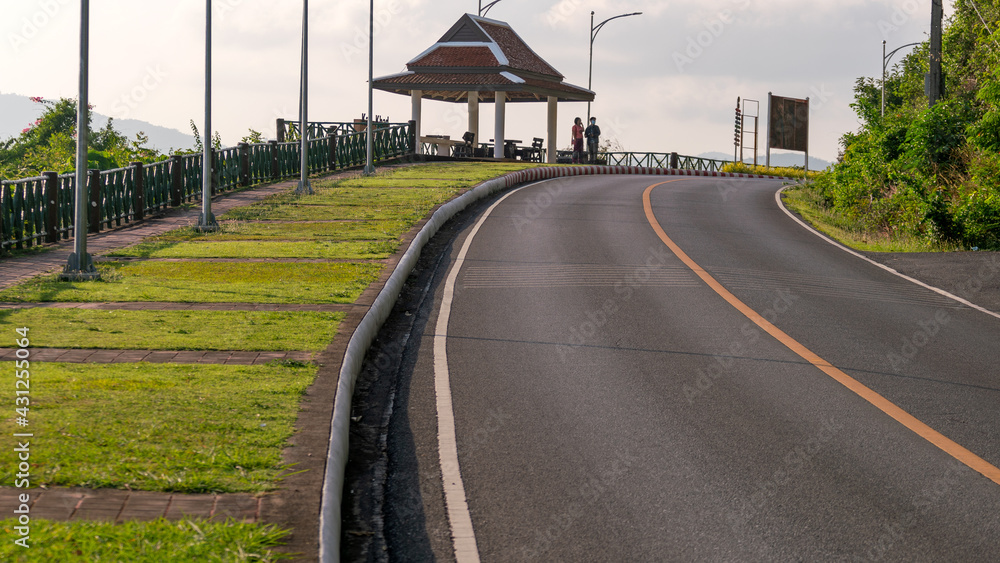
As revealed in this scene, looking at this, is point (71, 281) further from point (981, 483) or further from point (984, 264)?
point (984, 264)

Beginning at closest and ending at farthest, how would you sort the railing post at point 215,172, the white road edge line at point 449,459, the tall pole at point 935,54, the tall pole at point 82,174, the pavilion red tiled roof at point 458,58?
1. the white road edge line at point 449,459
2. the tall pole at point 82,174
3. the tall pole at point 935,54
4. the railing post at point 215,172
5. the pavilion red tiled roof at point 458,58

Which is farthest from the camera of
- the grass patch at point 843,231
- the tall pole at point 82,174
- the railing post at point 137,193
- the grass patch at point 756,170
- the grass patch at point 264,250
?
the grass patch at point 756,170

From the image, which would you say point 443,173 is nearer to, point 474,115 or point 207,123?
point 207,123

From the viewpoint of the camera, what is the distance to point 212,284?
12273 millimetres

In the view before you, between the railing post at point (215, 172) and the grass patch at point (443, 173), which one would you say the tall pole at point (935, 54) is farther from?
the railing post at point (215, 172)

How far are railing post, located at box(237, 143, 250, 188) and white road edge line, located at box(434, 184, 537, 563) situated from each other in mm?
18627

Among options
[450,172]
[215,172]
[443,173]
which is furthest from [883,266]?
[450,172]

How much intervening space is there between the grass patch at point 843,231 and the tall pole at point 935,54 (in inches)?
137

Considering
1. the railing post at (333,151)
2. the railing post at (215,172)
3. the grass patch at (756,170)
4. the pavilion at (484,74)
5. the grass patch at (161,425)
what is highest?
the pavilion at (484,74)

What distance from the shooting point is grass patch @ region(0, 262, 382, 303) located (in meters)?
11.3

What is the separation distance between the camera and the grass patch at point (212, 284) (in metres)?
11.3

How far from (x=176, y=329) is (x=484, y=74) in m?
34.7

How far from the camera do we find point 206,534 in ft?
15.0

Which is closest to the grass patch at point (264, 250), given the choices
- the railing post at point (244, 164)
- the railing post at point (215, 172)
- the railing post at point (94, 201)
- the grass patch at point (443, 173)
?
the railing post at point (94, 201)
